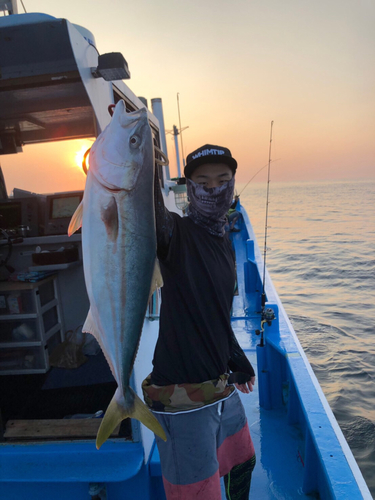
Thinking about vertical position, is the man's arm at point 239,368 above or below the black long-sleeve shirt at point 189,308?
below

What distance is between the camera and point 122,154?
1365 millimetres

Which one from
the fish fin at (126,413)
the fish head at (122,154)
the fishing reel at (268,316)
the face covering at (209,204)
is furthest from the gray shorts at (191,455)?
the fishing reel at (268,316)

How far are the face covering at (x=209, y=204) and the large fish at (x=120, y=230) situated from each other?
1.67ft

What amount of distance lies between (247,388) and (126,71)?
2.24m

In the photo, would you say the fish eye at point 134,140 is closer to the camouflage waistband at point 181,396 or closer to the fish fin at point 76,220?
the fish fin at point 76,220

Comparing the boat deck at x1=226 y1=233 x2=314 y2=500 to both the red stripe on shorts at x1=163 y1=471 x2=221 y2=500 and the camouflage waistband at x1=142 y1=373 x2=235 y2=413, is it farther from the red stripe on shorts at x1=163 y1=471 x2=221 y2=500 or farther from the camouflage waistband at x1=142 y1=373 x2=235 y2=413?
the camouflage waistband at x1=142 y1=373 x2=235 y2=413

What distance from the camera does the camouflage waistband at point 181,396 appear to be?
5.72 feet

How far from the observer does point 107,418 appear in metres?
1.62

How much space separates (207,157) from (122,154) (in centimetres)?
68

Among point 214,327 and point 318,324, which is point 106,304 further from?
point 318,324

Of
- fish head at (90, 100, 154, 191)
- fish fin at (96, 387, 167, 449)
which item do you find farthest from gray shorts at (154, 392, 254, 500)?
fish head at (90, 100, 154, 191)

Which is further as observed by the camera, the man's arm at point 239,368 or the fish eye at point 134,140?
the man's arm at point 239,368

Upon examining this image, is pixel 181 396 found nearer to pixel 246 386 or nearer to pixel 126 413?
pixel 126 413

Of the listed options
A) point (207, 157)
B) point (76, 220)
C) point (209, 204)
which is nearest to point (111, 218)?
point (76, 220)
